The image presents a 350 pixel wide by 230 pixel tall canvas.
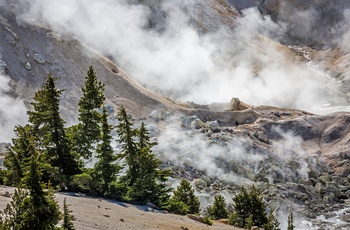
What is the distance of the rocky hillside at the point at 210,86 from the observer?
41.0 metres

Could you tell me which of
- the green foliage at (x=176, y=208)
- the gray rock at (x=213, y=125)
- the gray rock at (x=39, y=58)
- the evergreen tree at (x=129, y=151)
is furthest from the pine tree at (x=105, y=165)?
the gray rock at (x=39, y=58)

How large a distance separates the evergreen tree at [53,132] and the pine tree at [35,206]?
1244 cm

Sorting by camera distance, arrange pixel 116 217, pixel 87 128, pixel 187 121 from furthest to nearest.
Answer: pixel 187 121, pixel 87 128, pixel 116 217

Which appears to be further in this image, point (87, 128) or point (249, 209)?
point (249, 209)

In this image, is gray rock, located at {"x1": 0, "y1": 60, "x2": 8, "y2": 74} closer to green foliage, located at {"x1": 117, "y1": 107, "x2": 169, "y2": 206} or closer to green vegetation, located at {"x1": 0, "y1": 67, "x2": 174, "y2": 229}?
green vegetation, located at {"x1": 0, "y1": 67, "x2": 174, "y2": 229}

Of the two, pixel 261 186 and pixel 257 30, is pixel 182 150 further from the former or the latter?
pixel 257 30

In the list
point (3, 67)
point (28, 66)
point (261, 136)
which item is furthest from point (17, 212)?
point (28, 66)

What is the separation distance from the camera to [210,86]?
57500 millimetres

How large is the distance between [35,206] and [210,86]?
45.5 metres

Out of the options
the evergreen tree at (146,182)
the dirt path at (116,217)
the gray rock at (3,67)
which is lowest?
the dirt path at (116,217)

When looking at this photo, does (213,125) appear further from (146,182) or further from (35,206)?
(35,206)

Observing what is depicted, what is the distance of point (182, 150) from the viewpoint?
1665 inches

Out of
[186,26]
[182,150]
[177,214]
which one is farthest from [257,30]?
[177,214]

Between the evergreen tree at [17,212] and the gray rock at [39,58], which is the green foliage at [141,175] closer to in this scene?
the evergreen tree at [17,212]
